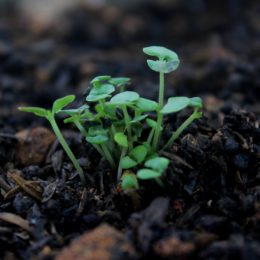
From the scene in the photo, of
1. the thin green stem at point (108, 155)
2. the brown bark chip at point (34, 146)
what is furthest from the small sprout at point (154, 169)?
the brown bark chip at point (34, 146)

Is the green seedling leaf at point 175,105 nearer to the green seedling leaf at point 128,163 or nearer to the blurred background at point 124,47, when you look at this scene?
the green seedling leaf at point 128,163

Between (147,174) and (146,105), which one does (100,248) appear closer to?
(147,174)

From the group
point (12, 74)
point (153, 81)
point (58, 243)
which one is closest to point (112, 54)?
point (153, 81)

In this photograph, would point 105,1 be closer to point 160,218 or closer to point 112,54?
point 112,54

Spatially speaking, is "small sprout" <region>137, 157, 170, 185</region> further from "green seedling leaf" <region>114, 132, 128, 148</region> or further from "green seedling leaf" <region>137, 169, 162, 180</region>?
"green seedling leaf" <region>114, 132, 128, 148</region>

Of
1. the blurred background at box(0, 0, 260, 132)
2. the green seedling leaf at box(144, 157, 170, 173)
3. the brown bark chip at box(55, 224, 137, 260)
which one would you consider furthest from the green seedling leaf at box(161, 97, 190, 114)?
the blurred background at box(0, 0, 260, 132)

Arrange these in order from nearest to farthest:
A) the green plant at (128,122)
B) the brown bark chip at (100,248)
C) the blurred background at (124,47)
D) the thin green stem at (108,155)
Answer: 1. the brown bark chip at (100,248)
2. the green plant at (128,122)
3. the thin green stem at (108,155)
4. the blurred background at (124,47)

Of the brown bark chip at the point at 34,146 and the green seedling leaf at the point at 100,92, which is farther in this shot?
the brown bark chip at the point at 34,146
